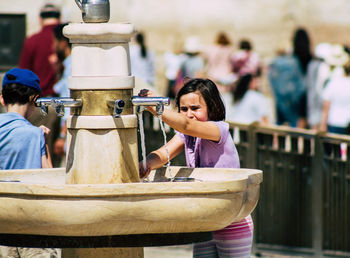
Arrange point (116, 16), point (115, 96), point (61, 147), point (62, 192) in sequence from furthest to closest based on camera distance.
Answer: point (116, 16)
point (61, 147)
point (115, 96)
point (62, 192)

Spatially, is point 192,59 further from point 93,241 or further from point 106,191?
point 106,191

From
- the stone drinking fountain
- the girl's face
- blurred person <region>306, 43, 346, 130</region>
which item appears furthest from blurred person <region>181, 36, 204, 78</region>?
the stone drinking fountain

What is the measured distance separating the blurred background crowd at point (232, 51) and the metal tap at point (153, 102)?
425 cm

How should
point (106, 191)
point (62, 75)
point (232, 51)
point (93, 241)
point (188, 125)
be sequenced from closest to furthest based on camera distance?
point (106, 191) < point (93, 241) < point (188, 125) < point (62, 75) < point (232, 51)

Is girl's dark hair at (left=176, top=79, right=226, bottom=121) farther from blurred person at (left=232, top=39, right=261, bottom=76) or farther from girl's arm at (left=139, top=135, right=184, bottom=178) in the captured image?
blurred person at (left=232, top=39, right=261, bottom=76)

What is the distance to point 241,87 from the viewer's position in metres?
11.8

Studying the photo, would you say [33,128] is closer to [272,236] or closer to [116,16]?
[272,236]

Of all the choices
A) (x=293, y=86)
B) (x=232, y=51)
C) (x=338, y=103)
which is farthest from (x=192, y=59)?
(x=338, y=103)

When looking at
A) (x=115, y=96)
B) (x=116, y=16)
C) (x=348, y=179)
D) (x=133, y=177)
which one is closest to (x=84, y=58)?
(x=115, y=96)

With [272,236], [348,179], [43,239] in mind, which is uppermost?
[43,239]

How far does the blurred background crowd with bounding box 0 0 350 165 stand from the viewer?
37.6 feet

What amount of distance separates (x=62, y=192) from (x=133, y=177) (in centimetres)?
74

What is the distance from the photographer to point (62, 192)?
4.58m

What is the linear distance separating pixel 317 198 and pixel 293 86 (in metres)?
6.31
